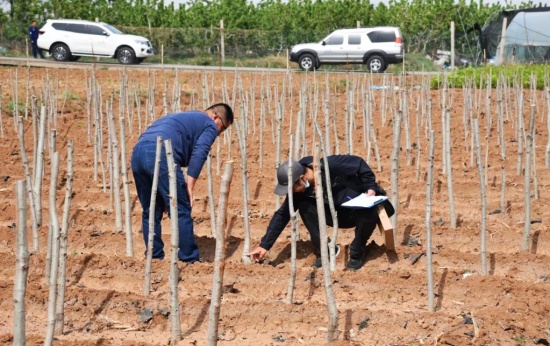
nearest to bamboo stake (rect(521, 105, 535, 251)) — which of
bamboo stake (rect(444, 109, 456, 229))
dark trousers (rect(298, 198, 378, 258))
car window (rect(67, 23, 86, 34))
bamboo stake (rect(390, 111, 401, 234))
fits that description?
bamboo stake (rect(444, 109, 456, 229))

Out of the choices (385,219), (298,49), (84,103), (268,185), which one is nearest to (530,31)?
(298,49)

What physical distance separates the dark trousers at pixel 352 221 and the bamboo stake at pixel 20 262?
7.85ft

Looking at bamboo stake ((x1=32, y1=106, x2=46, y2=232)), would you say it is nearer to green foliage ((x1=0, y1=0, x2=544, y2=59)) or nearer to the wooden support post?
the wooden support post

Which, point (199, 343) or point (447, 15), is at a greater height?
point (447, 15)

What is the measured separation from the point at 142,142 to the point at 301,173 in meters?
1.03

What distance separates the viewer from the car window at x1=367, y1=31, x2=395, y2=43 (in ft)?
63.2

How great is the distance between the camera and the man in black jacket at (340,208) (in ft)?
17.5

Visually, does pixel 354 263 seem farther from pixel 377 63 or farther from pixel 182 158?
pixel 377 63

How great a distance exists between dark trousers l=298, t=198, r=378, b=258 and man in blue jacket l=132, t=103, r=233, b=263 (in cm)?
70

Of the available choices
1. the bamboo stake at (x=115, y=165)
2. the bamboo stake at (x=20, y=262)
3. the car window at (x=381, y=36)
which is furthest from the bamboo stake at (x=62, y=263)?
the car window at (x=381, y=36)

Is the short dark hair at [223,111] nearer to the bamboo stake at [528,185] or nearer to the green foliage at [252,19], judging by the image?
the bamboo stake at [528,185]

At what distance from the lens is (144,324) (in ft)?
14.9

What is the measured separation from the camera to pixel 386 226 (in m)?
5.26

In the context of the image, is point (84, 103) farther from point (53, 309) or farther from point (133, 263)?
point (53, 309)
